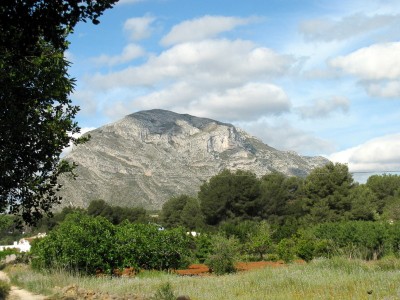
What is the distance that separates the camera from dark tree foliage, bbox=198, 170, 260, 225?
60656 mm

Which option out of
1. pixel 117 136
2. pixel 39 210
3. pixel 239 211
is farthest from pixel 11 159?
pixel 117 136

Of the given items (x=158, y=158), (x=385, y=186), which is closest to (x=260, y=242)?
(x=385, y=186)

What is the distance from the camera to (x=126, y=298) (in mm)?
12016

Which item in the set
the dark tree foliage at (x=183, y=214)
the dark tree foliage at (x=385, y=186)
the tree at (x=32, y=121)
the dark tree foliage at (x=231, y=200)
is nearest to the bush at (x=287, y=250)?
the tree at (x=32, y=121)

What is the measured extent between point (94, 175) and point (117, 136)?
3154 cm

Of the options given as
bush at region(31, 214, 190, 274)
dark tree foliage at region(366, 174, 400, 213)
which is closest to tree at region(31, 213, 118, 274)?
bush at region(31, 214, 190, 274)

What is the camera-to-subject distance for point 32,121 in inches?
364

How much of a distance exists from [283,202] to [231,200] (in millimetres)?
8706

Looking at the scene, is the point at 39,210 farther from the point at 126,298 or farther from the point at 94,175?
the point at 94,175

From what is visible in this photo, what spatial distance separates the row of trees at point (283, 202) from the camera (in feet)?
182

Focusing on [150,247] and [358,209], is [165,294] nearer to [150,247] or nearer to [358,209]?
[150,247]

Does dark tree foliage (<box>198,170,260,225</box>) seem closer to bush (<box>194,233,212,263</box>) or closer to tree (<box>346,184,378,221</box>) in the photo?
tree (<box>346,184,378,221</box>)

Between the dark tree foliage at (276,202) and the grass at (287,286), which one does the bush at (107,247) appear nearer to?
the grass at (287,286)

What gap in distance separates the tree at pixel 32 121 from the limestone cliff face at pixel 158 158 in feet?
314
